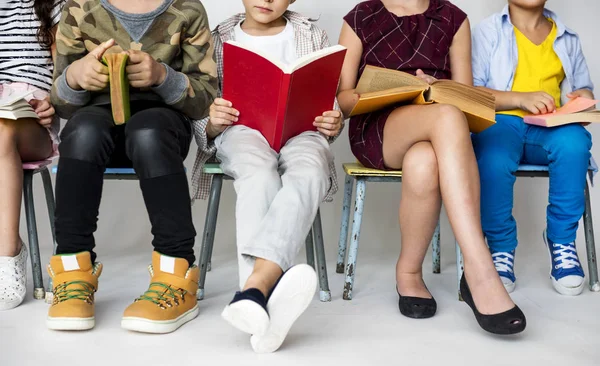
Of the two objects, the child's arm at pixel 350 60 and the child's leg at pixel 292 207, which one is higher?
the child's arm at pixel 350 60

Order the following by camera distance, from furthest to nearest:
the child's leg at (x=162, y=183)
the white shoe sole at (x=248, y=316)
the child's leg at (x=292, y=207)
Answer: the child's leg at (x=162, y=183), the child's leg at (x=292, y=207), the white shoe sole at (x=248, y=316)

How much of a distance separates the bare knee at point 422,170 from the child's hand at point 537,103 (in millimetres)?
426

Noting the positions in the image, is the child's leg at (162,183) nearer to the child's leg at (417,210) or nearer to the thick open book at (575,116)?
the child's leg at (417,210)

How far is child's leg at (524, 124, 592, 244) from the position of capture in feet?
5.64

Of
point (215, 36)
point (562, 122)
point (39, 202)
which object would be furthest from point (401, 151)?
point (39, 202)

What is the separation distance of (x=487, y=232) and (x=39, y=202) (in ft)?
4.92

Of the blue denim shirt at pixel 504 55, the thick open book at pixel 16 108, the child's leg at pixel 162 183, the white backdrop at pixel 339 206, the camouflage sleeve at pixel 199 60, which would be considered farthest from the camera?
the white backdrop at pixel 339 206

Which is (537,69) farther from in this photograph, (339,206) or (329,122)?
(339,206)

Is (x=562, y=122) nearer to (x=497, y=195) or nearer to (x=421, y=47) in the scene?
(x=497, y=195)

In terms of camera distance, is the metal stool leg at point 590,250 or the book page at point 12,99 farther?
the metal stool leg at point 590,250

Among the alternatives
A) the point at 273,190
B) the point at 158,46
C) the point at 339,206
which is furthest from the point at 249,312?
the point at 339,206

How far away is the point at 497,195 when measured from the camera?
1.71 metres

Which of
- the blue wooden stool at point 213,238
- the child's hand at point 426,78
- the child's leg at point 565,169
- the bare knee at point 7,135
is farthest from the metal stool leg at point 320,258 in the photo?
the bare knee at point 7,135

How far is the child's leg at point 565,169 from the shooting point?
1.72m
